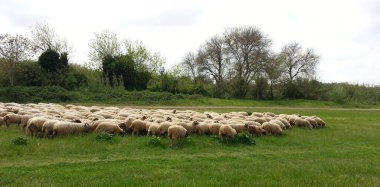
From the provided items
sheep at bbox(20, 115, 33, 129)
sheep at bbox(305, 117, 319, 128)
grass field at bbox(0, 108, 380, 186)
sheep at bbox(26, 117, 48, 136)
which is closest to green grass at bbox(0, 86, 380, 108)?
sheep at bbox(20, 115, 33, 129)

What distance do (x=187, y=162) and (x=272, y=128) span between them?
7747 millimetres

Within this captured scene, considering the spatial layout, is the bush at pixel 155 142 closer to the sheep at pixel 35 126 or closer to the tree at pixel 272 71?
the sheep at pixel 35 126

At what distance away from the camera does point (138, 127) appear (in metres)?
17.3

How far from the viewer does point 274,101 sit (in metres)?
55.8

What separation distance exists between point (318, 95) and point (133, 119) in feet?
156

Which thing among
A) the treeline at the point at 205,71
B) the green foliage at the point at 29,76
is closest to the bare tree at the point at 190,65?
the treeline at the point at 205,71

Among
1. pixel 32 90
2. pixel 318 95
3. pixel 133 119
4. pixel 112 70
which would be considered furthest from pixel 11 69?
pixel 318 95

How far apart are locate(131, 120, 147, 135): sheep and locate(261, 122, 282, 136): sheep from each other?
5684mm

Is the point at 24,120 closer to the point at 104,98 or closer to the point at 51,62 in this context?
the point at 104,98

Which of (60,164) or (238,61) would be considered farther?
(238,61)

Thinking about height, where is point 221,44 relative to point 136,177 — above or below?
above

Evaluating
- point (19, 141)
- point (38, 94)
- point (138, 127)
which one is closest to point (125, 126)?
point (138, 127)

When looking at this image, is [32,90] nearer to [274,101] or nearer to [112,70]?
[112,70]

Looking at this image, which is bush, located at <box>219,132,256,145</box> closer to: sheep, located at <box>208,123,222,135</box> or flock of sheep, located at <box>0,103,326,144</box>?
flock of sheep, located at <box>0,103,326,144</box>
